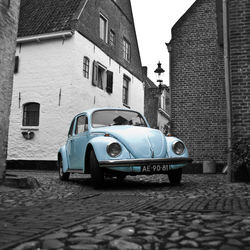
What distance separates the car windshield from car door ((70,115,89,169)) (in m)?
0.26

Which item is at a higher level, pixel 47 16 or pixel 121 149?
pixel 47 16

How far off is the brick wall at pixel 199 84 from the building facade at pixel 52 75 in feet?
16.2

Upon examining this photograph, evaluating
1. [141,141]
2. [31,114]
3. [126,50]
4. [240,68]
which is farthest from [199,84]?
[126,50]

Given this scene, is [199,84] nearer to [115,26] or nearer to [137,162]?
[137,162]

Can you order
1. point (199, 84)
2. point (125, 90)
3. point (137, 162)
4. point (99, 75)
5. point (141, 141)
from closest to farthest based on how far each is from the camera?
1. point (137, 162)
2. point (141, 141)
3. point (199, 84)
4. point (99, 75)
5. point (125, 90)

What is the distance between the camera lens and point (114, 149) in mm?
6062

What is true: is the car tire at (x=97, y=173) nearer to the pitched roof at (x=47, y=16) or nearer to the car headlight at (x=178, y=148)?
the car headlight at (x=178, y=148)

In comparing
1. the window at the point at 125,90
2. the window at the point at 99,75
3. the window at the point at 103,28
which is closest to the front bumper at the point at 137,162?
the window at the point at 99,75

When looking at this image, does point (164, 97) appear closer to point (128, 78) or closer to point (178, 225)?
point (128, 78)

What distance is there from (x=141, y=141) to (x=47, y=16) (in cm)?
1243

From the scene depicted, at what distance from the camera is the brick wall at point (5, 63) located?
7.29 m

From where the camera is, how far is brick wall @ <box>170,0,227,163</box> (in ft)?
39.2

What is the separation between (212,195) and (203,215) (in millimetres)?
1791

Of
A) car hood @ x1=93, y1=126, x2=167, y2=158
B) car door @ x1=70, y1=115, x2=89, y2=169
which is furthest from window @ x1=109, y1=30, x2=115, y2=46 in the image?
car hood @ x1=93, y1=126, x2=167, y2=158
